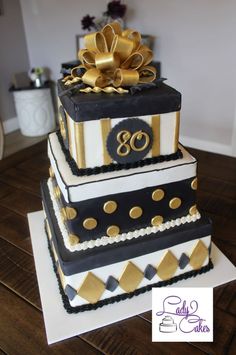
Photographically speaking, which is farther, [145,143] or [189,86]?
[189,86]

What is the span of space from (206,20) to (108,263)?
1551mm

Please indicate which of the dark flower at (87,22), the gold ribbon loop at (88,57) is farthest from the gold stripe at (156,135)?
the dark flower at (87,22)

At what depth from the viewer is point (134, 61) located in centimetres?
74

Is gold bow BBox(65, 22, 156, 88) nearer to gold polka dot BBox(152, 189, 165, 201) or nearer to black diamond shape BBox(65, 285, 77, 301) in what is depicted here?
gold polka dot BBox(152, 189, 165, 201)

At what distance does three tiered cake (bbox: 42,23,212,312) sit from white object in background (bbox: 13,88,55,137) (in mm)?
1861

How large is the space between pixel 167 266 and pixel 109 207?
22 centimetres

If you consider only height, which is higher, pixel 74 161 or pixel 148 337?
pixel 74 161

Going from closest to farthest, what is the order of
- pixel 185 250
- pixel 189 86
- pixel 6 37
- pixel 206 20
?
pixel 185 250, pixel 206 20, pixel 189 86, pixel 6 37

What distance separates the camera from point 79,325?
71 centimetres

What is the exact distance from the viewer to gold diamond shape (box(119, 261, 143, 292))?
0.76 m

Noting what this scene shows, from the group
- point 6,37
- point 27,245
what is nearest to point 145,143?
point 27,245

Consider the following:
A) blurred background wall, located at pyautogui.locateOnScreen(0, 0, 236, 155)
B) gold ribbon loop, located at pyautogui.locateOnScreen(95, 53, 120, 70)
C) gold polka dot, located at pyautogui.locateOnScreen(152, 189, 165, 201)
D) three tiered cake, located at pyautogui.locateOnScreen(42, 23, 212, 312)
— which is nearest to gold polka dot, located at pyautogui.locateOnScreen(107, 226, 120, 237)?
three tiered cake, located at pyautogui.locateOnScreen(42, 23, 212, 312)

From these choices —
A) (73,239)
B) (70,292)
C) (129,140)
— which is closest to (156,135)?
(129,140)

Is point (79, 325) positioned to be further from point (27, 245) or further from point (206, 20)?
point (206, 20)
